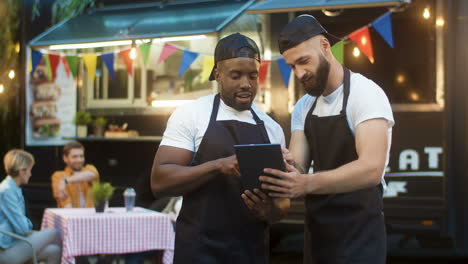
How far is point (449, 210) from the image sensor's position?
757 centimetres

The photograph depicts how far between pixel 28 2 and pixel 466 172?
20.8 feet

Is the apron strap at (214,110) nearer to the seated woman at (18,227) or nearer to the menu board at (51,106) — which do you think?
the seated woman at (18,227)

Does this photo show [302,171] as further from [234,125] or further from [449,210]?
[449,210]

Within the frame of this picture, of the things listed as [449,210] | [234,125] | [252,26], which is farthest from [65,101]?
[234,125]

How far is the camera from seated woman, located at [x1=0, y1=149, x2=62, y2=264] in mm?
6629

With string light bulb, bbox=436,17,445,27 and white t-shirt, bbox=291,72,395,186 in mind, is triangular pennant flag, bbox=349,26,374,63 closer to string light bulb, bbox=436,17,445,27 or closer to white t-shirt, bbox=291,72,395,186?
string light bulb, bbox=436,17,445,27

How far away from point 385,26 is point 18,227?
159 inches

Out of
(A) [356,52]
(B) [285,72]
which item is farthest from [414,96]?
(B) [285,72]

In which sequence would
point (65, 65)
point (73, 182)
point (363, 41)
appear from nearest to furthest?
point (363, 41)
point (73, 182)
point (65, 65)

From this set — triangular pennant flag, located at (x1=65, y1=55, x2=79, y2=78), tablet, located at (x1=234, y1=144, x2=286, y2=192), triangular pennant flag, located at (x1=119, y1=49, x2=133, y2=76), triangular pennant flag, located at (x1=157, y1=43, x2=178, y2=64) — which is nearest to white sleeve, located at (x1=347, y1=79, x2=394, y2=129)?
tablet, located at (x1=234, y1=144, x2=286, y2=192)

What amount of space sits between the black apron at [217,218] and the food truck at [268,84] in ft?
15.4

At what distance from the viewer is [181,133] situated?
127 inches

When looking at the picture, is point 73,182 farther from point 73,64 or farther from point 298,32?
point 298,32

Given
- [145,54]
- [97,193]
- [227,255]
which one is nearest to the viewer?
[227,255]
